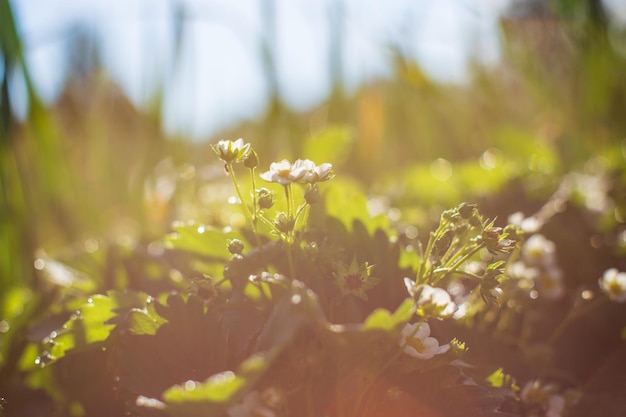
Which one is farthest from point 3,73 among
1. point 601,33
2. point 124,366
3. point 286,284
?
point 601,33

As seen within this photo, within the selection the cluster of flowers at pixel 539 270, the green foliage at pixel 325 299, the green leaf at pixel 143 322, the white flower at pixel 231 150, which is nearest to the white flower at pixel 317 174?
the green foliage at pixel 325 299

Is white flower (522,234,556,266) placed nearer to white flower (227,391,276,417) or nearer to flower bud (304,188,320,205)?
flower bud (304,188,320,205)

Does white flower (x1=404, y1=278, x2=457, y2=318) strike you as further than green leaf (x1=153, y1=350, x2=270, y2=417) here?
Yes

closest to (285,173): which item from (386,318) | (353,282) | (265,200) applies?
(265,200)

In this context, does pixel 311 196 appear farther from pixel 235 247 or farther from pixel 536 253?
pixel 536 253

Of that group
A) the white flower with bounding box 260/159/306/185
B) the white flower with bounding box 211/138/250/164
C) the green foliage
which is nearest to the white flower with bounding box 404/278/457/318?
the green foliage

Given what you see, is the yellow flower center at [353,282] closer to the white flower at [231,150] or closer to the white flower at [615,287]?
the white flower at [231,150]

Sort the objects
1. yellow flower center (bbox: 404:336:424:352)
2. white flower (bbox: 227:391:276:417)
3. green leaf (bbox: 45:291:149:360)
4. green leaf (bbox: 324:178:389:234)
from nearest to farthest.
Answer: white flower (bbox: 227:391:276:417)
yellow flower center (bbox: 404:336:424:352)
green leaf (bbox: 45:291:149:360)
green leaf (bbox: 324:178:389:234)
